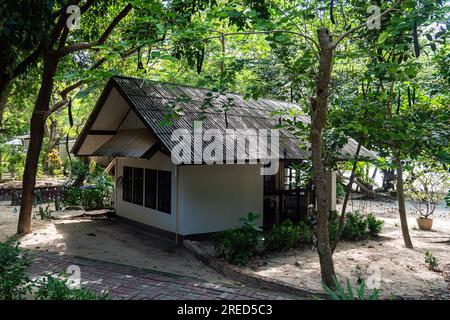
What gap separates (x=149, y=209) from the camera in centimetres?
1138

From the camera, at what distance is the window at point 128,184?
41.2 ft

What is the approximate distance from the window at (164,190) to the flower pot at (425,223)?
386 inches

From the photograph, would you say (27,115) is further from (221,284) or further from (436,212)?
(436,212)

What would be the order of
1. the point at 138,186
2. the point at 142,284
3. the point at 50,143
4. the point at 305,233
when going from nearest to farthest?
the point at 142,284 < the point at 305,233 < the point at 138,186 < the point at 50,143

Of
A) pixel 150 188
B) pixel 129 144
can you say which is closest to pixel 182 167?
pixel 129 144

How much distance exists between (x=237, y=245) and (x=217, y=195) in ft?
7.32

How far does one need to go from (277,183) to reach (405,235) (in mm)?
3914

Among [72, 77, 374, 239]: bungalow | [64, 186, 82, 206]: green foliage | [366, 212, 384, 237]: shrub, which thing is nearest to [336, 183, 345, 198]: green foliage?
[72, 77, 374, 239]: bungalow

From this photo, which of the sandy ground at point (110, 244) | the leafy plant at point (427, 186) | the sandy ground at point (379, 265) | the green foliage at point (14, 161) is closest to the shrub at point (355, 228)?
the sandy ground at point (379, 265)

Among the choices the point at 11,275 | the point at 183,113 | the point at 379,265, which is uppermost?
the point at 183,113

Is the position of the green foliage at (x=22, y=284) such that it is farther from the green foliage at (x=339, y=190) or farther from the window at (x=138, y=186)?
the green foliage at (x=339, y=190)

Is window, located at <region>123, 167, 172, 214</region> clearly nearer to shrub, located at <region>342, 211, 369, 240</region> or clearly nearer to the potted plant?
shrub, located at <region>342, 211, 369, 240</region>

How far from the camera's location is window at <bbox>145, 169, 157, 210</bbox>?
11.2 meters

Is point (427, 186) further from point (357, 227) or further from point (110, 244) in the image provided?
point (110, 244)
